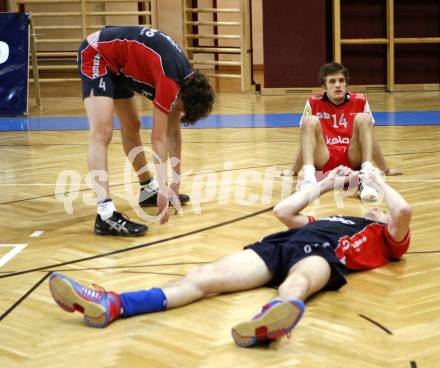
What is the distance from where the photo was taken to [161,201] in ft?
14.5

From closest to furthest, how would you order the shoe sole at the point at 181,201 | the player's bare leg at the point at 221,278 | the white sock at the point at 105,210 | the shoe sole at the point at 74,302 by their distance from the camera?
the shoe sole at the point at 74,302
the player's bare leg at the point at 221,278
the white sock at the point at 105,210
the shoe sole at the point at 181,201

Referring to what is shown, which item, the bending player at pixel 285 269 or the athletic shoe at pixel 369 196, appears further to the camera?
the athletic shoe at pixel 369 196

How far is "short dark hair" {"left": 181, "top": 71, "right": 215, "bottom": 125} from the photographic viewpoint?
13.8 feet

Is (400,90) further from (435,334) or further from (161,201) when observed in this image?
(435,334)

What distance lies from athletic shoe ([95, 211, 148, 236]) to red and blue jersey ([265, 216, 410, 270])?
1.10 metres

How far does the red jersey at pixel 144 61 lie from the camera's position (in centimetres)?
420

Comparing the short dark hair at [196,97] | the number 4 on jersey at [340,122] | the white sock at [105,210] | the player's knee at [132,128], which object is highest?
the short dark hair at [196,97]

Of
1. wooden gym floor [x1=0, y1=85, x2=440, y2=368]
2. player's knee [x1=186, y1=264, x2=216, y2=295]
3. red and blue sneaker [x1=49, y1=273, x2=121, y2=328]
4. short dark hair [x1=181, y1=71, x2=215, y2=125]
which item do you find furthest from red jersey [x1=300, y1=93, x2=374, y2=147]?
red and blue sneaker [x1=49, y1=273, x2=121, y2=328]

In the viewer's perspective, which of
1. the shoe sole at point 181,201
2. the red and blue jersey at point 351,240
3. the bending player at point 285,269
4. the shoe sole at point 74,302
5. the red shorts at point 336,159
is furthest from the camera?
the red shorts at point 336,159

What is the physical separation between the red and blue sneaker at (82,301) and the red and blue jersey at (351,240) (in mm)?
735

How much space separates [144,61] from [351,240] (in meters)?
1.58

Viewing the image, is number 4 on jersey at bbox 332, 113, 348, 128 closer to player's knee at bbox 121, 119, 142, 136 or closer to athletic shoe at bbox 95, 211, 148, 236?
player's knee at bbox 121, 119, 142, 136

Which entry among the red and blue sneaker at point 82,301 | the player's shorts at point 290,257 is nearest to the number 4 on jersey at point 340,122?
the player's shorts at point 290,257

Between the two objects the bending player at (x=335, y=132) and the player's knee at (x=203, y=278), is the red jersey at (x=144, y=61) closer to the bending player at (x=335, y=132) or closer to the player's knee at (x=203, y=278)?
the bending player at (x=335, y=132)
